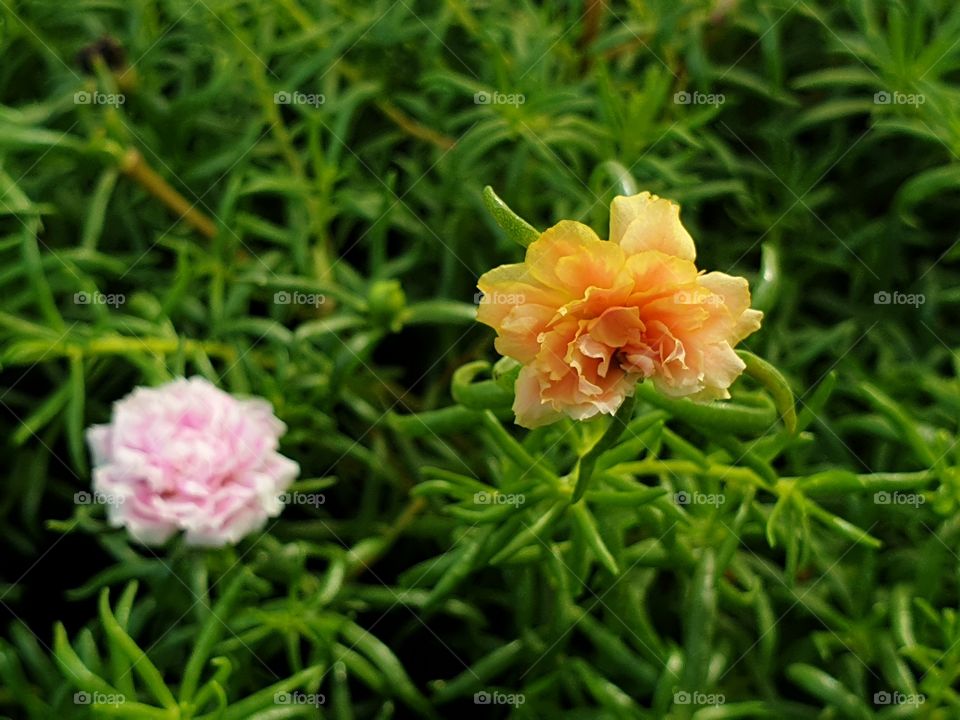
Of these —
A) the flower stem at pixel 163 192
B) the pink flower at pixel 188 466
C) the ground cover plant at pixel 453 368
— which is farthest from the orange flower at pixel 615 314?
the flower stem at pixel 163 192

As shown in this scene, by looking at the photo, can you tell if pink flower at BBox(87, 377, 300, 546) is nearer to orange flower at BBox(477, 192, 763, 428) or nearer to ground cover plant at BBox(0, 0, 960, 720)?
ground cover plant at BBox(0, 0, 960, 720)

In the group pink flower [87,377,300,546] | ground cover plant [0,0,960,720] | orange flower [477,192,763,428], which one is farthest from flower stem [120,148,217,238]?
orange flower [477,192,763,428]

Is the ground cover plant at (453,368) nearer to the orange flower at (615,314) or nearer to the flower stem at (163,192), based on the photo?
the flower stem at (163,192)

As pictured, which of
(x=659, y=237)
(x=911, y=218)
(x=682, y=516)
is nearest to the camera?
(x=659, y=237)

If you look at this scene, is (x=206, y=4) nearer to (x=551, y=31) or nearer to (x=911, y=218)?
(x=551, y=31)

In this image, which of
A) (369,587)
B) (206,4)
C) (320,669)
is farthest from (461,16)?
(320,669)
